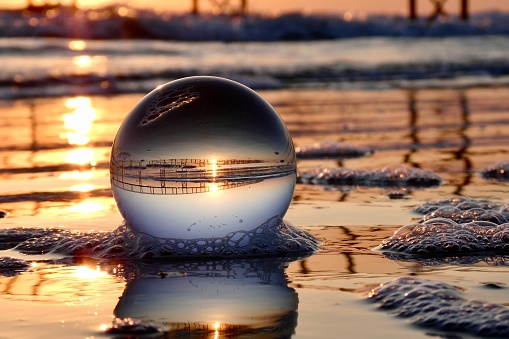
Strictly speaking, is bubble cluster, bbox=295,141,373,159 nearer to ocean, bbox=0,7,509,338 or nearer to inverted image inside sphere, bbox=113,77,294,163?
ocean, bbox=0,7,509,338

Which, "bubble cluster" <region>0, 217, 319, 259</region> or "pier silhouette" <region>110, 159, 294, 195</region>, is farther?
"bubble cluster" <region>0, 217, 319, 259</region>

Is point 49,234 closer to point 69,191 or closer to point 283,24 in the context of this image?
point 69,191

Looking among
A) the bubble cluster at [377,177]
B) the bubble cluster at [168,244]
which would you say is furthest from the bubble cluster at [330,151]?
the bubble cluster at [168,244]

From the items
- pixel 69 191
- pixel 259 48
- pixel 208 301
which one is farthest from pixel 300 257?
pixel 259 48

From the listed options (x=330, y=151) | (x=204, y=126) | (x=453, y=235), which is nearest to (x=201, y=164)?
(x=204, y=126)

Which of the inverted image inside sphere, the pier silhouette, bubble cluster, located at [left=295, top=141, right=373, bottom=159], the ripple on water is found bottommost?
bubble cluster, located at [left=295, top=141, right=373, bottom=159]

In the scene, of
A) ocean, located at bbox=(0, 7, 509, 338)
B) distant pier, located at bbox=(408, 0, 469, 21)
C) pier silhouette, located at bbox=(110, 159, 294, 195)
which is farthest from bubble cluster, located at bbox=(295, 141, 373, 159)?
distant pier, located at bbox=(408, 0, 469, 21)

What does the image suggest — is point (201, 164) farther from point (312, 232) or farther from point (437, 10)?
point (437, 10)

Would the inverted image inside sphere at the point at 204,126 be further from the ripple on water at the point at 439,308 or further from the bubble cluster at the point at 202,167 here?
the ripple on water at the point at 439,308
